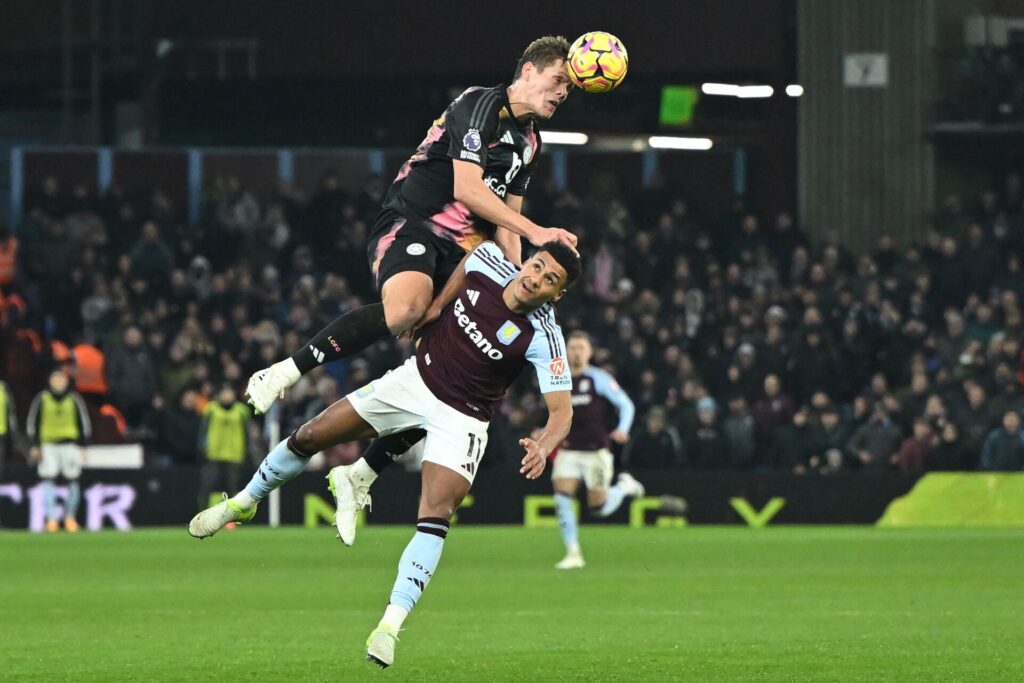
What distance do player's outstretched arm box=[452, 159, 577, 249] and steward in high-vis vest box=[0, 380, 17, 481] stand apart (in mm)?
13560

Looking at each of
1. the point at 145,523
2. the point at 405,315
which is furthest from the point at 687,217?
the point at 405,315

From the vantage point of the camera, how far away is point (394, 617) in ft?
28.6

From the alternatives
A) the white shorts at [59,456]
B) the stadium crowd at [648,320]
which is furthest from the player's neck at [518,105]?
the stadium crowd at [648,320]

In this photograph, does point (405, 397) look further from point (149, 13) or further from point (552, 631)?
point (149, 13)

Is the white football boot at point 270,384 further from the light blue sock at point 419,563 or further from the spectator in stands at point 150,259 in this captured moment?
the spectator in stands at point 150,259

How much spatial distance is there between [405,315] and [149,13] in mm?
24836

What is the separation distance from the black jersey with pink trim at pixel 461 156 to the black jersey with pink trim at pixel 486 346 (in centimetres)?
57

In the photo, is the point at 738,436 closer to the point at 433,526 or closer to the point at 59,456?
the point at 59,456

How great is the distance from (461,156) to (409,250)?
554 millimetres

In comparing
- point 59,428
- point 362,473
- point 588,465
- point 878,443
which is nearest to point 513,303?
point 362,473

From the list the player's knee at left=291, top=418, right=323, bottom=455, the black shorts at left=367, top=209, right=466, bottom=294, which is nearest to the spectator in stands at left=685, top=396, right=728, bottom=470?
the black shorts at left=367, top=209, right=466, bottom=294

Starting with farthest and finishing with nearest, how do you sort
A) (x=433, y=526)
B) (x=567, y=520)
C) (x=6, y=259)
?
(x=6, y=259) → (x=567, y=520) → (x=433, y=526)

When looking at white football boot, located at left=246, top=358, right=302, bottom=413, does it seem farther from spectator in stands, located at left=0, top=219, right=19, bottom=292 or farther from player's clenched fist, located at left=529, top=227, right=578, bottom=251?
spectator in stands, located at left=0, top=219, right=19, bottom=292

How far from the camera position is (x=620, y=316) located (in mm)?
26125
